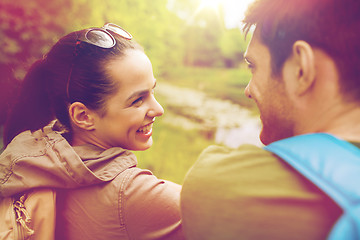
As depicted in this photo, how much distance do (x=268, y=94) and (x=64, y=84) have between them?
107 cm

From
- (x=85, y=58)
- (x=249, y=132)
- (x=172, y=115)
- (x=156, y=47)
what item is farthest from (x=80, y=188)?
(x=172, y=115)

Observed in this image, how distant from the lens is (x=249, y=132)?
9.64 meters

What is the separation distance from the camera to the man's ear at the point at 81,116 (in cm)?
152

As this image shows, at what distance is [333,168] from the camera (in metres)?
0.75

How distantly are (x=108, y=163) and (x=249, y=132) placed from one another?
28.6 feet

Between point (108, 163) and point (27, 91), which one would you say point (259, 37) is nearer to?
point (108, 163)

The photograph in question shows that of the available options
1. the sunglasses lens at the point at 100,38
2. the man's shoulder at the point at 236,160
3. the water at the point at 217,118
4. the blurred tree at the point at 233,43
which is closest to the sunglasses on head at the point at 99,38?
the sunglasses lens at the point at 100,38

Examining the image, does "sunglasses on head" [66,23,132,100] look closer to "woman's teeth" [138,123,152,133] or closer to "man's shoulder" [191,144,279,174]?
"woman's teeth" [138,123,152,133]

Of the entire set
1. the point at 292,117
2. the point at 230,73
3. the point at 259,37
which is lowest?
the point at 230,73

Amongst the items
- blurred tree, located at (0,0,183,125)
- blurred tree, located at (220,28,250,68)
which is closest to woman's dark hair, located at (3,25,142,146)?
blurred tree, located at (0,0,183,125)

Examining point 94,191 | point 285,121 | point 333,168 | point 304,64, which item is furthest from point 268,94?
point 94,191

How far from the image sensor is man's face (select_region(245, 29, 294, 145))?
3.94 feet

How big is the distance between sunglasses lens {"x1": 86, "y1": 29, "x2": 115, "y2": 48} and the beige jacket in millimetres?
537

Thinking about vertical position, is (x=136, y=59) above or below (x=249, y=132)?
above
